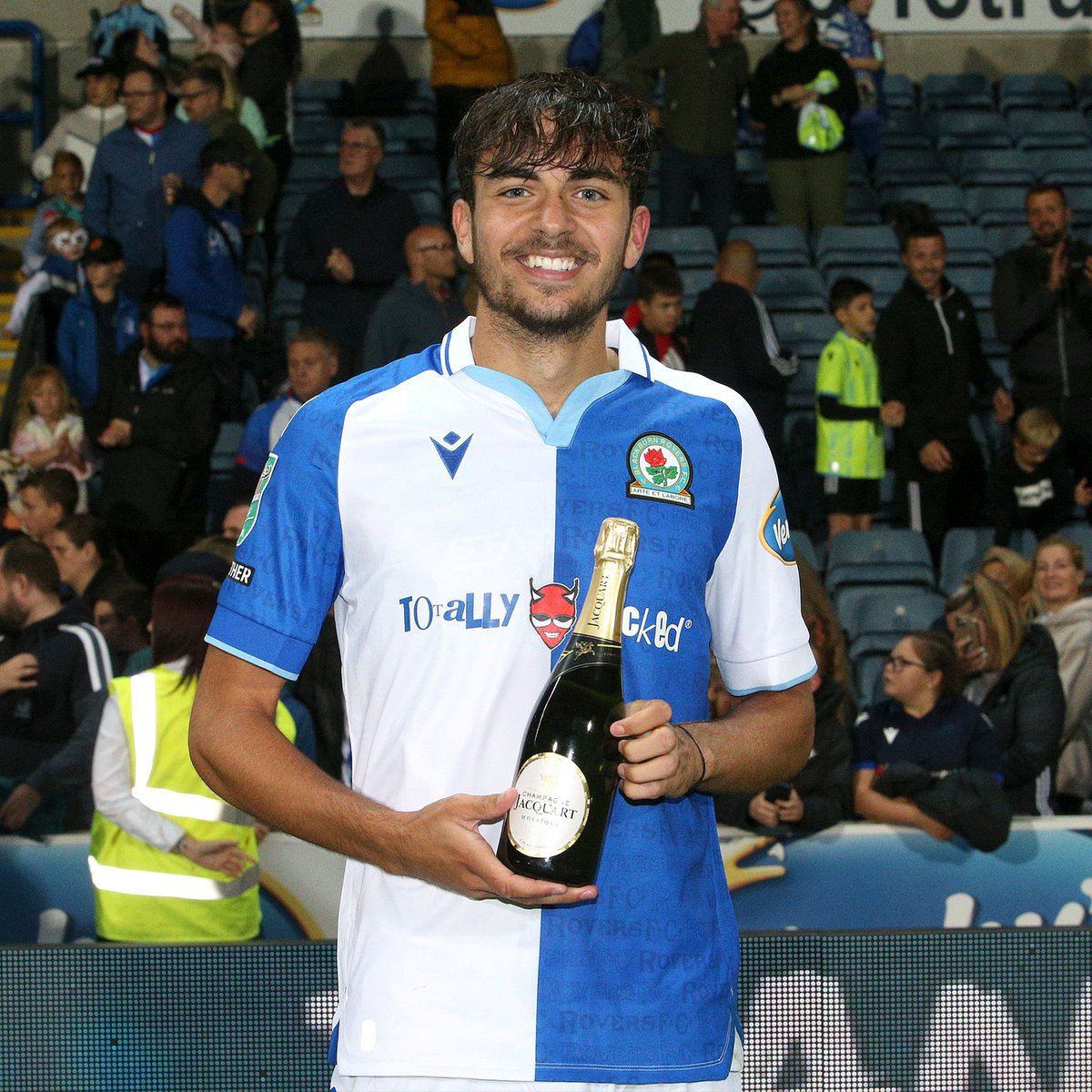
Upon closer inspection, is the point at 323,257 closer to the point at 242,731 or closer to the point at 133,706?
the point at 133,706

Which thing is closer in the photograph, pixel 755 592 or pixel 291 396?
pixel 755 592

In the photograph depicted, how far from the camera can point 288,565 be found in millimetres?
2002

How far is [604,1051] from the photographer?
188 cm

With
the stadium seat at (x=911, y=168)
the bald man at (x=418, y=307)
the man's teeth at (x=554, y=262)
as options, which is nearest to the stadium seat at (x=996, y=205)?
the stadium seat at (x=911, y=168)

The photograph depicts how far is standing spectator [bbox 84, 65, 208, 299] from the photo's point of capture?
8.12 metres

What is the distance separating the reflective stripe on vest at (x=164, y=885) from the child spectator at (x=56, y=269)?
4762 millimetres

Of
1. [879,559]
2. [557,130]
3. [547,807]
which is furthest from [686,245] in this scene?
[547,807]

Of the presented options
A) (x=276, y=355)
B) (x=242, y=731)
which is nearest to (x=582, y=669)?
(x=242, y=731)

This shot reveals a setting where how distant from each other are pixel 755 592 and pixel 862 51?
9.05 meters

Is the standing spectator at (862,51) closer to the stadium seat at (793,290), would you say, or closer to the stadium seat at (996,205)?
the stadium seat at (996,205)

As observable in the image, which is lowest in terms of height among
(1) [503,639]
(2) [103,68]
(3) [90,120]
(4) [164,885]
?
(4) [164,885]

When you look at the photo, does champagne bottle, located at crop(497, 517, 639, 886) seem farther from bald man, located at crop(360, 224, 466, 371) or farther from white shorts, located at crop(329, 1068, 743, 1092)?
bald man, located at crop(360, 224, 466, 371)

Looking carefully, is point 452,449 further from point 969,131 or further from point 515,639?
point 969,131

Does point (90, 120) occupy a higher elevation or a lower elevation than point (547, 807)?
higher
